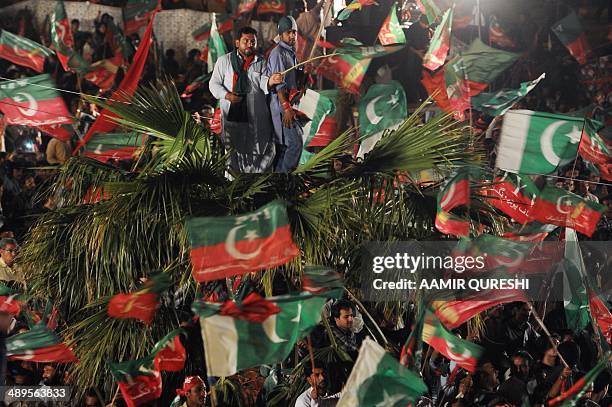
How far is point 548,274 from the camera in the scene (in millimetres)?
10617

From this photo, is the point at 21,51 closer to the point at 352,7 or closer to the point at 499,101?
the point at 352,7

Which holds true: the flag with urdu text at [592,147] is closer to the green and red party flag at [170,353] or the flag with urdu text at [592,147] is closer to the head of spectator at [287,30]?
the head of spectator at [287,30]

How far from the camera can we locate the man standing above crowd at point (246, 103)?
9797 millimetres

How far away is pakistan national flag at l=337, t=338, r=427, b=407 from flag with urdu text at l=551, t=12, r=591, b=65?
1011 cm

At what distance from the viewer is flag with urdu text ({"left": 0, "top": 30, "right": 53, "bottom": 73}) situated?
→ 12.6 metres

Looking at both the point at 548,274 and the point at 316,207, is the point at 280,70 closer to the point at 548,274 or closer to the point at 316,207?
the point at 316,207

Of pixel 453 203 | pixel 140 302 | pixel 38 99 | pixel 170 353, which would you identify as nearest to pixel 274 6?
pixel 38 99

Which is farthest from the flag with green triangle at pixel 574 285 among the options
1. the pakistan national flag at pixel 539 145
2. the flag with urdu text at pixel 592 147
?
the pakistan national flag at pixel 539 145

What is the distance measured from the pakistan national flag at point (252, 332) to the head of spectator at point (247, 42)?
245 cm

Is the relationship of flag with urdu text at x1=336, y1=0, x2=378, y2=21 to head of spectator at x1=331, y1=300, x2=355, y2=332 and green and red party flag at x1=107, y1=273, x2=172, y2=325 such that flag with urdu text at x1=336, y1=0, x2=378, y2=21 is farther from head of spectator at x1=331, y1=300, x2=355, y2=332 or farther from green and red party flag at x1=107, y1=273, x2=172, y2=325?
green and red party flag at x1=107, y1=273, x2=172, y2=325

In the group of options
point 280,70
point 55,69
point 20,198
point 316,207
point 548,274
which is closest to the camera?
point 316,207

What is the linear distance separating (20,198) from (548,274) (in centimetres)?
559

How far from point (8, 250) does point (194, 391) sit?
2.65 metres

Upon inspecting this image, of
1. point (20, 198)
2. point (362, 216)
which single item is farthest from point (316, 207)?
point (20, 198)
